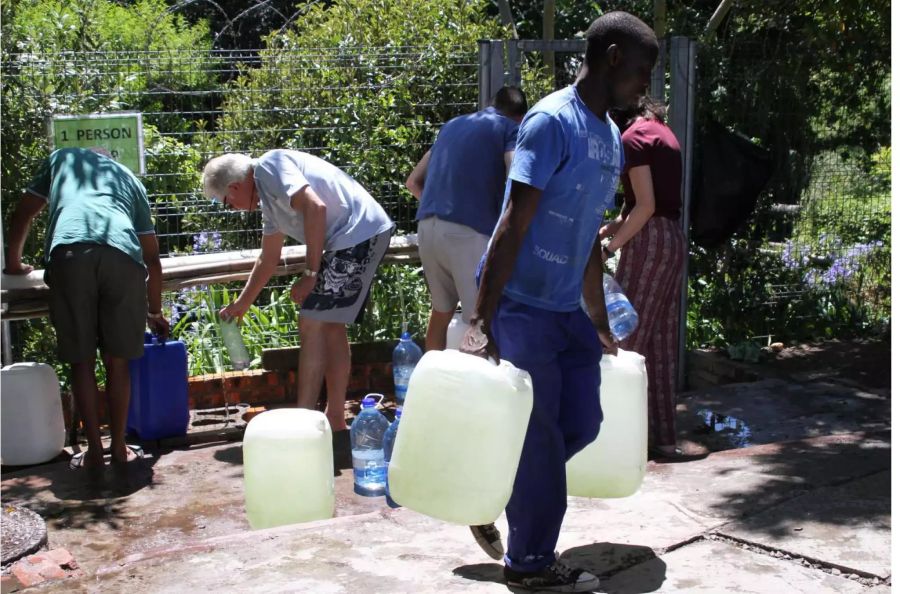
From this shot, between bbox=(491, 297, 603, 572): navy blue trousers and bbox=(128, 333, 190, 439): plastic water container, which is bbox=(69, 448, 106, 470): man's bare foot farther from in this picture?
bbox=(491, 297, 603, 572): navy blue trousers

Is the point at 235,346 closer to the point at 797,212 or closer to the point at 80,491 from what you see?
the point at 80,491

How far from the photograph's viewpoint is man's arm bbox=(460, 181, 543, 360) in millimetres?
3555

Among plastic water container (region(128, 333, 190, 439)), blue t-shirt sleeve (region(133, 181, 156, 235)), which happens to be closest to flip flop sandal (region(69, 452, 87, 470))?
plastic water container (region(128, 333, 190, 439))

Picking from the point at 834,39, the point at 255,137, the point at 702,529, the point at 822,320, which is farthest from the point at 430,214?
the point at 822,320

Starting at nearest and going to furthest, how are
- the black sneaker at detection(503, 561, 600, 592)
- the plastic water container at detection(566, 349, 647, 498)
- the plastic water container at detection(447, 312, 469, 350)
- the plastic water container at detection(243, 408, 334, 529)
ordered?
the black sneaker at detection(503, 561, 600, 592) < the plastic water container at detection(566, 349, 647, 498) < the plastic water container at detection(243, 408, 334, 529) < the plastic water container at detection(447, 312, 469, 350)

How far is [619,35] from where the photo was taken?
12.1 ft

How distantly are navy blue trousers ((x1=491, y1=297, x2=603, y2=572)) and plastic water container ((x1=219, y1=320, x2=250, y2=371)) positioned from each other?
11.9 feet

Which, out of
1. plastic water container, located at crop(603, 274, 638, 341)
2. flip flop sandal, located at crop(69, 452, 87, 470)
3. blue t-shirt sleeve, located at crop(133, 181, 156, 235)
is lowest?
flip flop sandal, located at crop(69, 452, 87, 470)

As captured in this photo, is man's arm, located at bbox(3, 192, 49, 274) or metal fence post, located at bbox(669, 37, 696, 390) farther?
metal fence post, located at bbox(669, 37, 696, 390)

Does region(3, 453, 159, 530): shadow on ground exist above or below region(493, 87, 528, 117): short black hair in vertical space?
below

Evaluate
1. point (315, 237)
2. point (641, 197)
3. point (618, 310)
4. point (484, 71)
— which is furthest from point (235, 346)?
point (641, 197)

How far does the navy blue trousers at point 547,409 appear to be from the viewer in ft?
12.2

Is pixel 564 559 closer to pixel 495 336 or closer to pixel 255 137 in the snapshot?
pixel 495 336

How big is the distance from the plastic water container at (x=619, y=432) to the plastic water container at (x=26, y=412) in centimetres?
300
